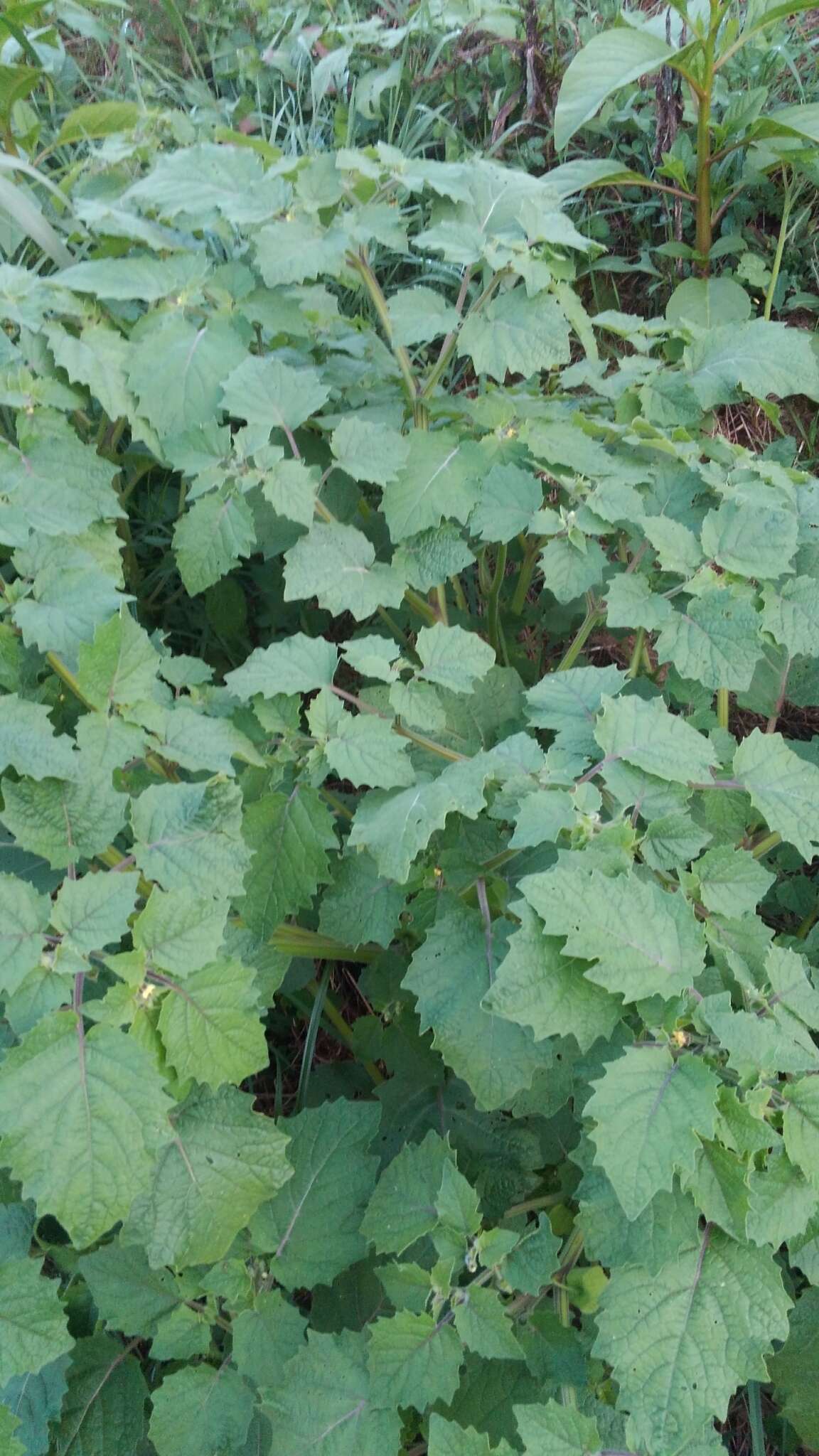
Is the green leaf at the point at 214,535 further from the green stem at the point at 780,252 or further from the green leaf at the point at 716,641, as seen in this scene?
the green stem at the point at 780,252

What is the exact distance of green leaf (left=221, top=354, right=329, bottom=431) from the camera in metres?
1.87

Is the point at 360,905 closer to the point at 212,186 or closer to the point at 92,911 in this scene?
the point at 92,911

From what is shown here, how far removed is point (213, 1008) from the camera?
1.35 m

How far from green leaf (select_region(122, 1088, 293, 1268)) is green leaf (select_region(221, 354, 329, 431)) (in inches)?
44.9

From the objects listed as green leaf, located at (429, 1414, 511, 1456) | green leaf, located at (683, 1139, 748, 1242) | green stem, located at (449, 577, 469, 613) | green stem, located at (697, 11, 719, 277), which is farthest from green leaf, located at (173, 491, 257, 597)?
green stem, located at (697, 11, 719, 277)

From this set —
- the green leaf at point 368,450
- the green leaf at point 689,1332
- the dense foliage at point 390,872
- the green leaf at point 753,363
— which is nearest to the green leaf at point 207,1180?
the dense foliage at point 390,872

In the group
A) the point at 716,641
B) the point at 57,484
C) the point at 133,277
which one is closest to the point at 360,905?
the point at 716,641

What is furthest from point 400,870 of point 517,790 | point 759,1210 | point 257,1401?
point 257,1401

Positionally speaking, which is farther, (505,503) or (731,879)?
(505,503)

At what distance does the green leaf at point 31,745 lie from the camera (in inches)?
57.4

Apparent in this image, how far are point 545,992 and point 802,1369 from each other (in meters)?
0.91

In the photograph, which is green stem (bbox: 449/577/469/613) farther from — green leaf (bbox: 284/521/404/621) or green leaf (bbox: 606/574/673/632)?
green leaf (bbox: 606/574/673/632)

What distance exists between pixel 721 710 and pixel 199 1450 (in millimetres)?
1503

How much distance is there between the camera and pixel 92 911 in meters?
→ 1.34
